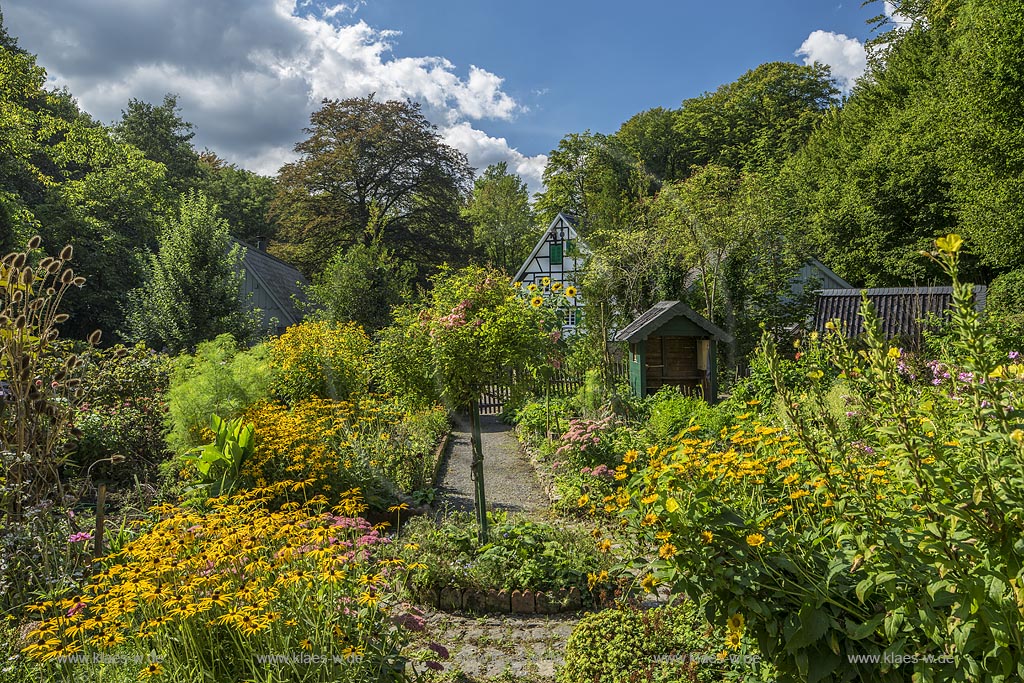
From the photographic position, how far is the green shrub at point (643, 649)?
9.70ft

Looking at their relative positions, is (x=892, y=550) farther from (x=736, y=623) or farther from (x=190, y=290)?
(x=190, y=290)

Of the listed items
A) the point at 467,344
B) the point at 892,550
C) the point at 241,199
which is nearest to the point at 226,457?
the point at 467,344

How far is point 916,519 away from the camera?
2.12 metres

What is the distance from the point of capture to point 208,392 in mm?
7383

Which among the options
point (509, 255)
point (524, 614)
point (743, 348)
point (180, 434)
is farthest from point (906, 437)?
point (509, 255)

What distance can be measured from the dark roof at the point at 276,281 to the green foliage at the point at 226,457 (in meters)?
13.5

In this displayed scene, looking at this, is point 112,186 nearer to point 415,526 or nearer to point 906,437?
point 415,526

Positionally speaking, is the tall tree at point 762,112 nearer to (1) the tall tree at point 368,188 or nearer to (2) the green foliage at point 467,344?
(1) the tall tree at point 368,188

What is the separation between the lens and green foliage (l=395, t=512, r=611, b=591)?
436 cm

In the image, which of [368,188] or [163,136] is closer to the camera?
[368,188]

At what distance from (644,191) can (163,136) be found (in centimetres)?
2677

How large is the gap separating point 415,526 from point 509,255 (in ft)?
111

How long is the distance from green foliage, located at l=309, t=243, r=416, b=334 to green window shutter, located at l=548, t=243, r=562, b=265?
32.5 feet

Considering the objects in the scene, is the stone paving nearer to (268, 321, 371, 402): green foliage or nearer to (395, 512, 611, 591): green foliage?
(395, 512, 611, 591): green foliage
